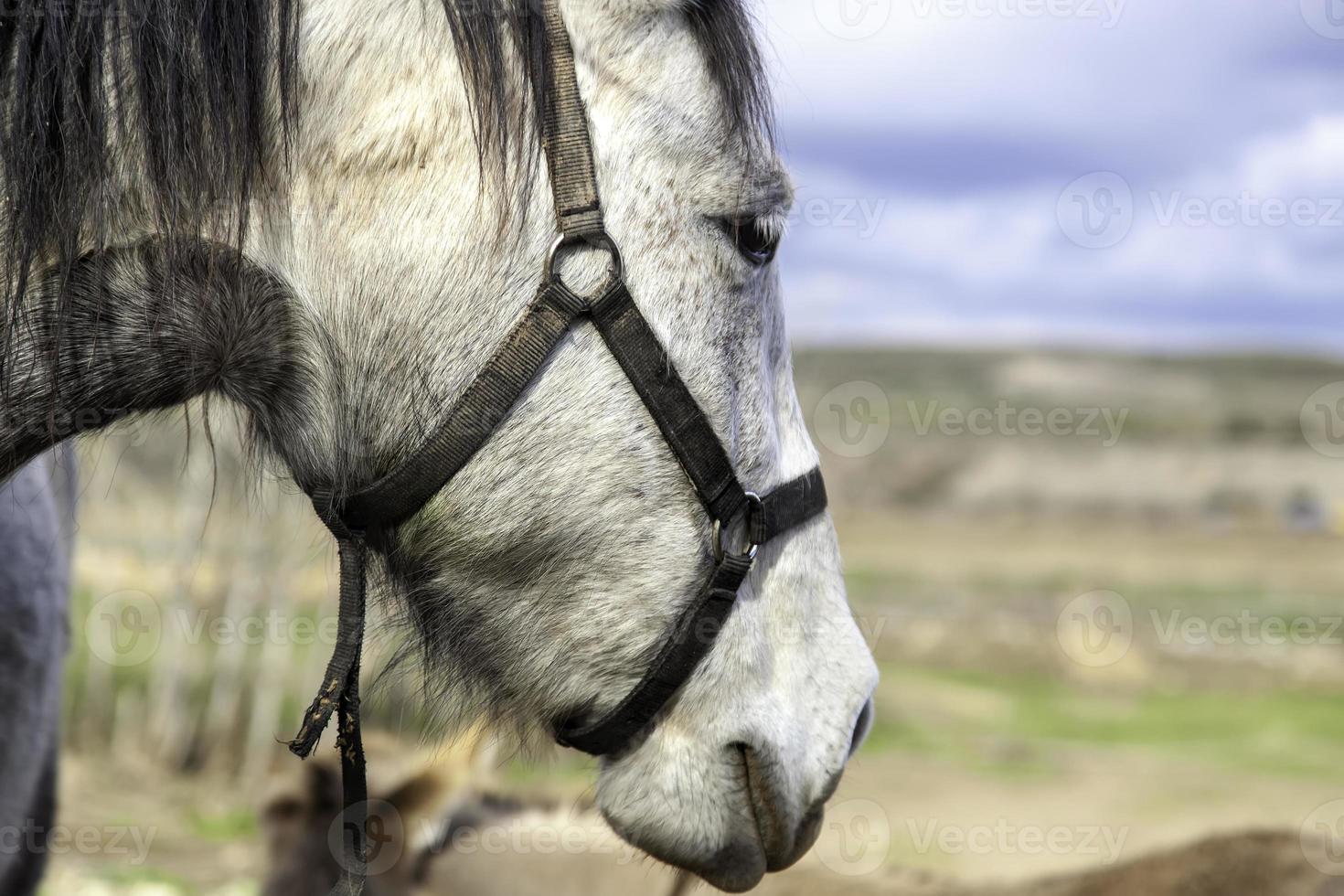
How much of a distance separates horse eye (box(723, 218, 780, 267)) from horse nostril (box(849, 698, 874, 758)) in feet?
2.74

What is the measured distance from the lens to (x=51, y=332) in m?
1.52

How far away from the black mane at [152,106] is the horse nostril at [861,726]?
1.17m

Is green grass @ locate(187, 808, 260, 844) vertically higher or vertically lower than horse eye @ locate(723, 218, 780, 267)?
lower

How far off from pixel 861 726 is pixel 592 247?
3.40 ft

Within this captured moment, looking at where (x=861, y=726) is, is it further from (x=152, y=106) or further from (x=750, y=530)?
(x=152, y=106)

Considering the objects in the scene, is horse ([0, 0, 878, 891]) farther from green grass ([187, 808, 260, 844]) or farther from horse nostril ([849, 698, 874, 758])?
green grass ([187, 808, 260, 844])

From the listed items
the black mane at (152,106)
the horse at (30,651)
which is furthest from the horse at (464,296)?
the horse at (30,651)

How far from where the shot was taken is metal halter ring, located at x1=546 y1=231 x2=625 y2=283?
1.60 meters

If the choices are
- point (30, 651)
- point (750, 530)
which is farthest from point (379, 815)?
point (750, 530)

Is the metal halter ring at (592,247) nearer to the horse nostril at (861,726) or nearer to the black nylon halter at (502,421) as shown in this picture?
the black nylon halter at (502,421)

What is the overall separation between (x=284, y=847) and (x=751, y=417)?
3.27 meters

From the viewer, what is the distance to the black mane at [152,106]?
1468 mm

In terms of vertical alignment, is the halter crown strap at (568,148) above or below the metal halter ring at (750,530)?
above

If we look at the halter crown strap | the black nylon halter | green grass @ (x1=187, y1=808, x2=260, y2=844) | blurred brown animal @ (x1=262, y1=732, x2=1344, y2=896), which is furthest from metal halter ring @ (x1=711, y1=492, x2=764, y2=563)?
green grass @ (x1=187, y1=808, x2=260, y2=844)
